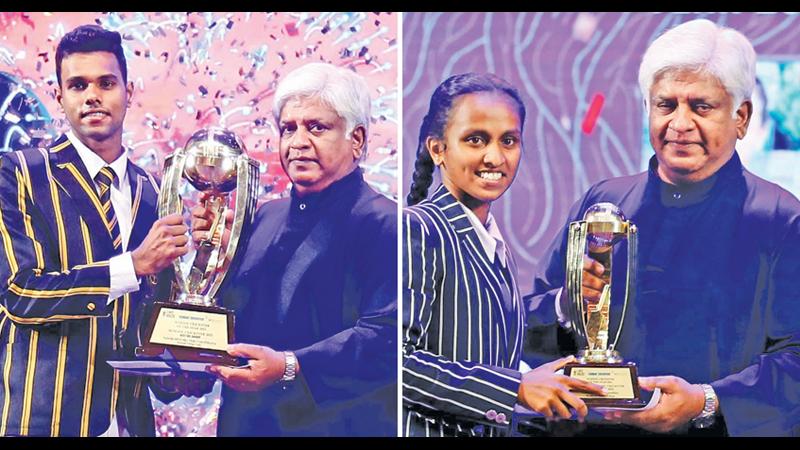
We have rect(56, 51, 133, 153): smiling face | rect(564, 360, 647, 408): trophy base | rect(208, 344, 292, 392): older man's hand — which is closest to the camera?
rect(564, 360, 647, 408): trophy base

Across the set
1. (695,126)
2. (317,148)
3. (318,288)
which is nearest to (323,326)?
(318,288)

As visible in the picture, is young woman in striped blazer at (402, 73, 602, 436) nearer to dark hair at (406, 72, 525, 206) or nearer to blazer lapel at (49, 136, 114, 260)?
dark hair at (406, 72, 525, 206)

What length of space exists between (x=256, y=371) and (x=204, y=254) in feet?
1.47

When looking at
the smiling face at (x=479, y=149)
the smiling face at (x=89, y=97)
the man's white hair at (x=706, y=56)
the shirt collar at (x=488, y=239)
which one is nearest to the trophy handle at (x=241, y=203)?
the smiling face at (x=89, y=97)

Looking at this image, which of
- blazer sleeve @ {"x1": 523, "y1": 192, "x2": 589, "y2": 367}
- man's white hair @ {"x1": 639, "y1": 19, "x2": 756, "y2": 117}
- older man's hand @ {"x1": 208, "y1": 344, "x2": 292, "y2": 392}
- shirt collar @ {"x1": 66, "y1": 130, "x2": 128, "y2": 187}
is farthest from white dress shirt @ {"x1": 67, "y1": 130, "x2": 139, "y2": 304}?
man's white hair @ {"x1": 639, "y1": 19, "x2": 756, "y2": 117}

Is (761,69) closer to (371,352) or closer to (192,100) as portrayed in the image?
(371,352)

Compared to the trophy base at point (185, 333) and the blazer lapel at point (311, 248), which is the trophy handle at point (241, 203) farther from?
the blazer lapel at point (311, 248)

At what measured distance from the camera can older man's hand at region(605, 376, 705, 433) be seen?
14.6 ft

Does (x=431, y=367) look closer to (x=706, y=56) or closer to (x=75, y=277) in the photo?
(x=75, y=277)

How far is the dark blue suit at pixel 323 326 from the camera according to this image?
4.54m

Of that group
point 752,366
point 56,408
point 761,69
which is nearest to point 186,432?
point 56,408

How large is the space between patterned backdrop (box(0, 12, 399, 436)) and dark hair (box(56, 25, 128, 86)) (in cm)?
2

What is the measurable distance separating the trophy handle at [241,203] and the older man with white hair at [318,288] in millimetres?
58

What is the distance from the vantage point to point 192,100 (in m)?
4.66
